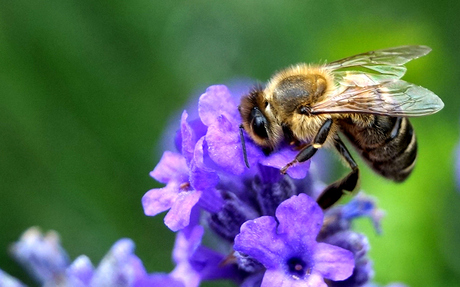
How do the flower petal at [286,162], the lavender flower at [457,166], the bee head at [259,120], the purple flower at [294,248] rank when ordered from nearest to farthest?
the purple flower at [294,248] → the flower petal at [286,162] → the bee head at [259,120] → the lavender flower at [457,166]

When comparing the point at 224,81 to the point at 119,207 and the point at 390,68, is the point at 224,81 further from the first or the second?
the point at 390,68

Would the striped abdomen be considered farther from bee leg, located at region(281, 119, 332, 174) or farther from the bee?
bee leg, located at region(281, 119, 332, 174)

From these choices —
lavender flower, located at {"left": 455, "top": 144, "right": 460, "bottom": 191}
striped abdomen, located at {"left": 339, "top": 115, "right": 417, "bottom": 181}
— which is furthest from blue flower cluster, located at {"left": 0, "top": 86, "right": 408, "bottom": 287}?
lavender flower, located at {"left": 455, "top": 144, "right": 460, "bottom": 191}

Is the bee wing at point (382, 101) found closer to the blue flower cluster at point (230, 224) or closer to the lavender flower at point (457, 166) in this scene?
the blue flower cluster at point (230, 224)

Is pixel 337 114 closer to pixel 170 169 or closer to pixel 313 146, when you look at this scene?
pixel 313 146

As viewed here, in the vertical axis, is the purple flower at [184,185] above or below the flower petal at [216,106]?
below

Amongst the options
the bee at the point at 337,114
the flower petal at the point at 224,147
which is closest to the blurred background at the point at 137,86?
the bee at the point at 337,114
